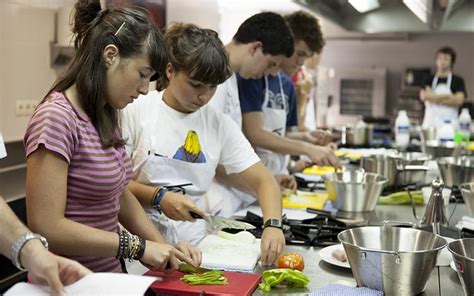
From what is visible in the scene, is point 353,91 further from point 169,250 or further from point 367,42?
point 169,250

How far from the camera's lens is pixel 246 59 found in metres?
2.53

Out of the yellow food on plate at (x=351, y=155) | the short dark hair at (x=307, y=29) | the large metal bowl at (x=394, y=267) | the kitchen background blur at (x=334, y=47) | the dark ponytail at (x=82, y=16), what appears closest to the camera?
the large metal bowl at (x=394, y=267)

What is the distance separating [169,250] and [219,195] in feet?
3.16

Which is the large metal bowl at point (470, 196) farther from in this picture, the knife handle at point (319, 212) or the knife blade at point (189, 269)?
the knife blade at point (189, 269)

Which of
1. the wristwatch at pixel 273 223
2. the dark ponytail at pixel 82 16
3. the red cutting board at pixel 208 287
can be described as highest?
the dark ponytail at pixel 82 16

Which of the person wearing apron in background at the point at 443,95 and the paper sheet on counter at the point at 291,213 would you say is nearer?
the paper sheet on counter at the point at 291,213

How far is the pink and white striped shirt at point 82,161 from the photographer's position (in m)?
1.44

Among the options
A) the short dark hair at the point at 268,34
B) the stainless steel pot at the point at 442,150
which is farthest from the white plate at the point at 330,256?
the stainless steel pot at the point at 442,150

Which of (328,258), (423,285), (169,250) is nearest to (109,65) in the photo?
(169,250)

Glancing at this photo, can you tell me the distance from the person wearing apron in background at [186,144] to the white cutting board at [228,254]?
2.4 inches

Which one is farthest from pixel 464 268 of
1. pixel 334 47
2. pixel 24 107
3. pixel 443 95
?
pixel 334 47

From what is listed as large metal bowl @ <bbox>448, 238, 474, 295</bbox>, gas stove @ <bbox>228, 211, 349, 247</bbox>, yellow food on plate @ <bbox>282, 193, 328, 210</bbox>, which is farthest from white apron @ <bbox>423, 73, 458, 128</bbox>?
large metal bowl @ <bbox>448, 238, 474, 295</bbox>

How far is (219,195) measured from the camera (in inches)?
97.9

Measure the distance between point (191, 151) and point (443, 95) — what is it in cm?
429
